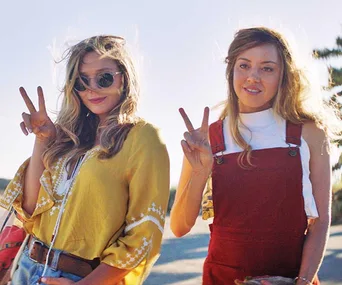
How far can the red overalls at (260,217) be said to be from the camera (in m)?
2.54

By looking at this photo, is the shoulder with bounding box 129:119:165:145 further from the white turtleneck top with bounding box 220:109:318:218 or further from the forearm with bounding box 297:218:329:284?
the forearm with bounding box 297:218:329:284

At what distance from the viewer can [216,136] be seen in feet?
9.22

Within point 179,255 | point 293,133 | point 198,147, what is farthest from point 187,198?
point 179,255

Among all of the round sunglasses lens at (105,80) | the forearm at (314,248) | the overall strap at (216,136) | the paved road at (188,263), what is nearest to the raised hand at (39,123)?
the round sunglasses lens at (105,80)

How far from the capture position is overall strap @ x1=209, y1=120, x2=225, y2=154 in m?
2.76

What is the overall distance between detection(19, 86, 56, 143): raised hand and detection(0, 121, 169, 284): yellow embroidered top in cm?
33

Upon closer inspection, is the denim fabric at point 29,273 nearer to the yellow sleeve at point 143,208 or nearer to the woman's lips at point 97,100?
the yellow sleeve at point 143,208

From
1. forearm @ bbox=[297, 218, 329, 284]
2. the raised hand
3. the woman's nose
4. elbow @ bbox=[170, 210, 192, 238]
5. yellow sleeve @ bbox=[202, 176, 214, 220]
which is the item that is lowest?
forearm @ bbox=[297, 218, 329, 284]

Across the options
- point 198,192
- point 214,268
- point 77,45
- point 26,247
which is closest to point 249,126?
point 198,192

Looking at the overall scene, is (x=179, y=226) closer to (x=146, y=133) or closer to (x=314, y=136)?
(x=146, y=133)

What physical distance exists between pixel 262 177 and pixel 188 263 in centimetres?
465

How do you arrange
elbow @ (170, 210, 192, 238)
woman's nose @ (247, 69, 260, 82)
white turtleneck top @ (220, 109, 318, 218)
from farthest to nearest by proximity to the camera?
1. elbow @ (170, 210, 192, 238)
2. woman's nose @ (247, 69, 260, 82)
3. white turtleneck top @ (220, 109, 318, 218)

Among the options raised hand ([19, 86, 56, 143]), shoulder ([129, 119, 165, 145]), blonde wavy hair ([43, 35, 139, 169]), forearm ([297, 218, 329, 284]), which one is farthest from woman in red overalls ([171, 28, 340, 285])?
raised hand ([19, 86, 56, 143])

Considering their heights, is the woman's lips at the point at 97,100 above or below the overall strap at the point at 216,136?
above
